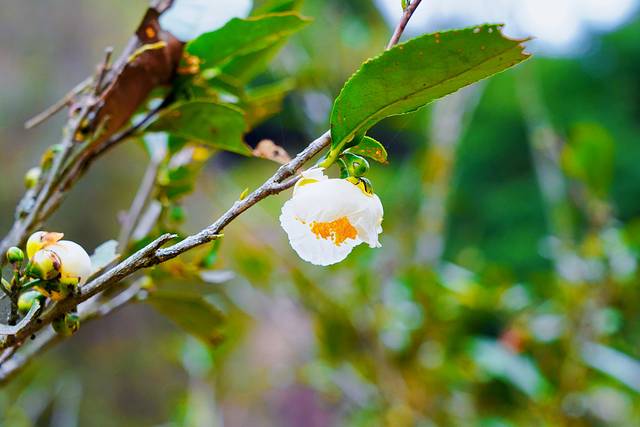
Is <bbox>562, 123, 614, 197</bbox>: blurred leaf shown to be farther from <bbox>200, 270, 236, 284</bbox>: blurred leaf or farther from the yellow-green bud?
the yellow-green bud

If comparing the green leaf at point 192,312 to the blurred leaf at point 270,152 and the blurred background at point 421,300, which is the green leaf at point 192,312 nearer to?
the blurred background at point 421,300

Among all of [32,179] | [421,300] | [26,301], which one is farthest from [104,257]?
[421,300]

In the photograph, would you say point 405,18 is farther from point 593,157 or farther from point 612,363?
point 612,363

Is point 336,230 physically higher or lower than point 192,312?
higher

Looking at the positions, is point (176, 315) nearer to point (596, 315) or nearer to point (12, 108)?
point (596, 315)

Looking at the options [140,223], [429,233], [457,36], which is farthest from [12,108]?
[457,36]

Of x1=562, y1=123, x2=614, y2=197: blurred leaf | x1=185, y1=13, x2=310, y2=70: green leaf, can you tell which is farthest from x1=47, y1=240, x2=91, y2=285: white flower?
x1=562, y1=123, x2=614, y2=197: blurred leaf

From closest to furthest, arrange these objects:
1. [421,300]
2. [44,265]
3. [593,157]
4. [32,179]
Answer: [44,265], [32,179], [593,157], [421,300]
